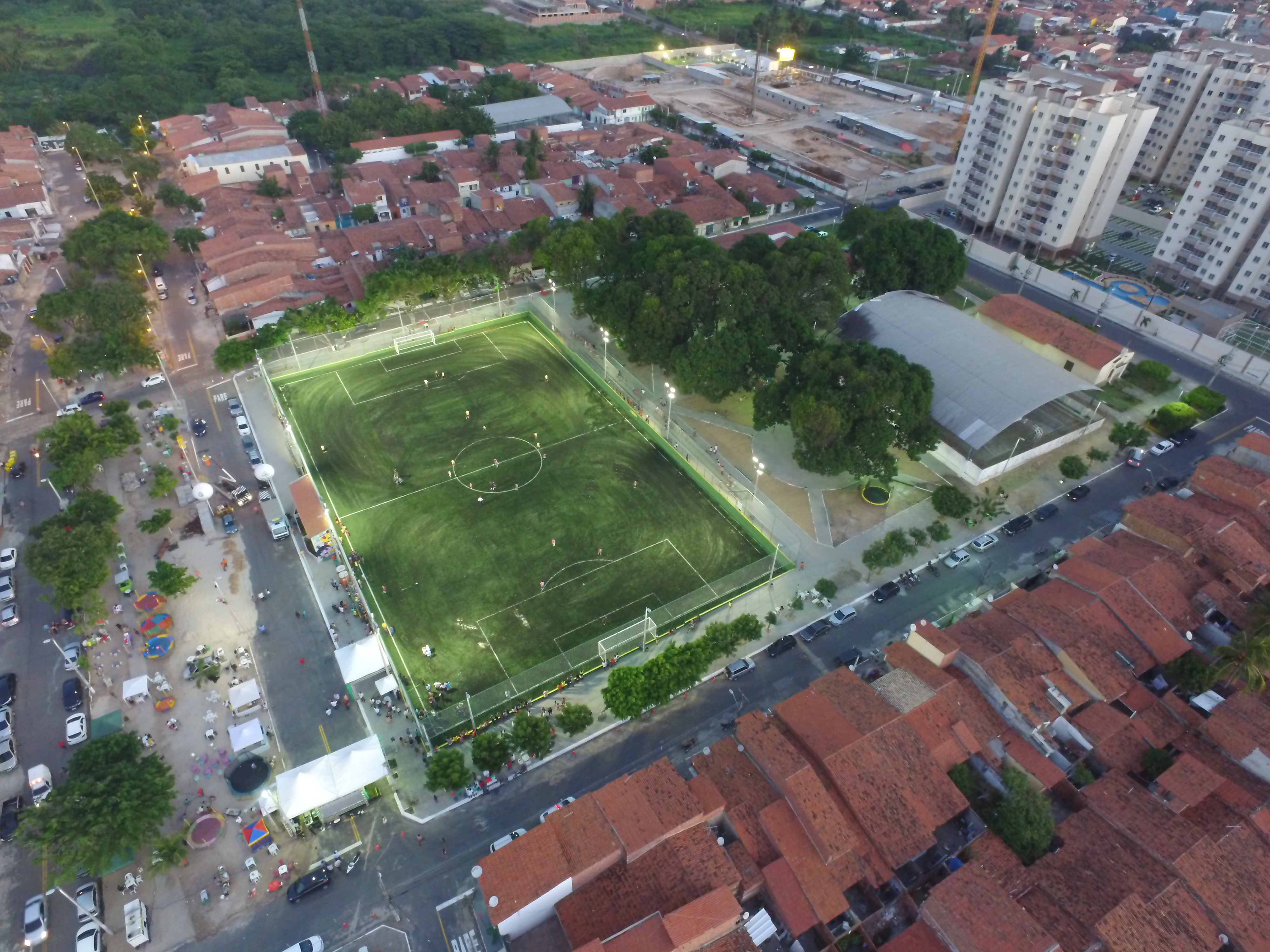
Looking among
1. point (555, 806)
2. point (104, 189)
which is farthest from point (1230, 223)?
point (104, 189)

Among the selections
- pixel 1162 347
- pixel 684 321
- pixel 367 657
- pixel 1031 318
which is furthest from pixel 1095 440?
pixel 367 657

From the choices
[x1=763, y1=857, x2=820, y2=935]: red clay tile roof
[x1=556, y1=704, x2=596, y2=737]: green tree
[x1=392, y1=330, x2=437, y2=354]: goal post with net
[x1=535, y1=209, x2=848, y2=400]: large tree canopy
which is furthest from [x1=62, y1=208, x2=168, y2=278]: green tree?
[x1=763, y1=857, x2=820, y2=935]: red clay tile roof

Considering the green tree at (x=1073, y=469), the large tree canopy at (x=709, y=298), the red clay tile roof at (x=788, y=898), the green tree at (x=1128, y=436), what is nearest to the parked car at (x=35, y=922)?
the red clay tile roof at (x=788, y=898)

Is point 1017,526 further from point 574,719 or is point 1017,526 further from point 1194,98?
point 1194,98

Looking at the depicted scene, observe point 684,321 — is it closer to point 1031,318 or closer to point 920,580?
point 920,580

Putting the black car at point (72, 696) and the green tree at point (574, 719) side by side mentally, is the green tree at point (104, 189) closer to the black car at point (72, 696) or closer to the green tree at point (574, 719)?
the black car at point (72, 696)

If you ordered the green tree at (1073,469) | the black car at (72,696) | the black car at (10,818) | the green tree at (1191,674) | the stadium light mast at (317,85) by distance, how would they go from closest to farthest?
the black car at (10,818) → the green tree at (1191,674) → the black car at (72,696) → the green tree at (1073,469) → the stadium light mast at (317,85)
